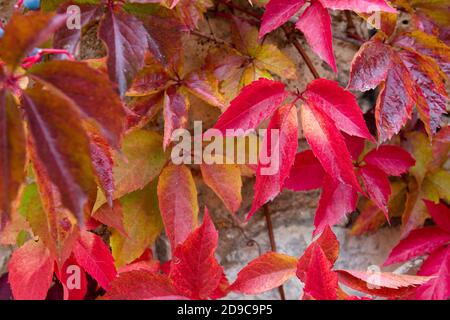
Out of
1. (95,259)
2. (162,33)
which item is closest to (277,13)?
(162,33)

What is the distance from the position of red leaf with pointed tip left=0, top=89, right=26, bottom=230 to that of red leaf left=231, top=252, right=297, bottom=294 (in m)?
0.28

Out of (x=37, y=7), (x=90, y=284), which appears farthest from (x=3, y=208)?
(x=90, y=284)

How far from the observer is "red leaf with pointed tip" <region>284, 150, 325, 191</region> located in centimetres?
78

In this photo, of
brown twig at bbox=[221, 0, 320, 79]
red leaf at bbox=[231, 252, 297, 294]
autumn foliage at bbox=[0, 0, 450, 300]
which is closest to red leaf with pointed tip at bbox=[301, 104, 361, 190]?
autumn foliage at bbox=[0, 0, 450, 300]

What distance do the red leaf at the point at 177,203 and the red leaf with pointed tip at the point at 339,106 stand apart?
21 centimetres

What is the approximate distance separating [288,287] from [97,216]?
0.45 m

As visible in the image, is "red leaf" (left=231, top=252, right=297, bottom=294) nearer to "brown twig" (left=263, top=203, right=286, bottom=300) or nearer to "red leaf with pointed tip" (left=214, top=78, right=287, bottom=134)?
"red leaf with pointed tip" (left=214, top=78, right=287, bottom=134)

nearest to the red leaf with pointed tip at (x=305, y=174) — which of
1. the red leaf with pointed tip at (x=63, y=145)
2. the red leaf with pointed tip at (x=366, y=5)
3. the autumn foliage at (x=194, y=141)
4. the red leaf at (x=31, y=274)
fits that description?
the autumn foliage at (x=194, y=141)

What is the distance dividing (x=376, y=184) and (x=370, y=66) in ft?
0.63

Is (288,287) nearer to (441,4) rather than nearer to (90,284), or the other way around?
(90,284)

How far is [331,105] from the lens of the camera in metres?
0.66

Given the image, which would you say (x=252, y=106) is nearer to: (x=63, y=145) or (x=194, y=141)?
(x=194, y=141)

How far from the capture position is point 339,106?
0.65 meters

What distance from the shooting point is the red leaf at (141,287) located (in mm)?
494
